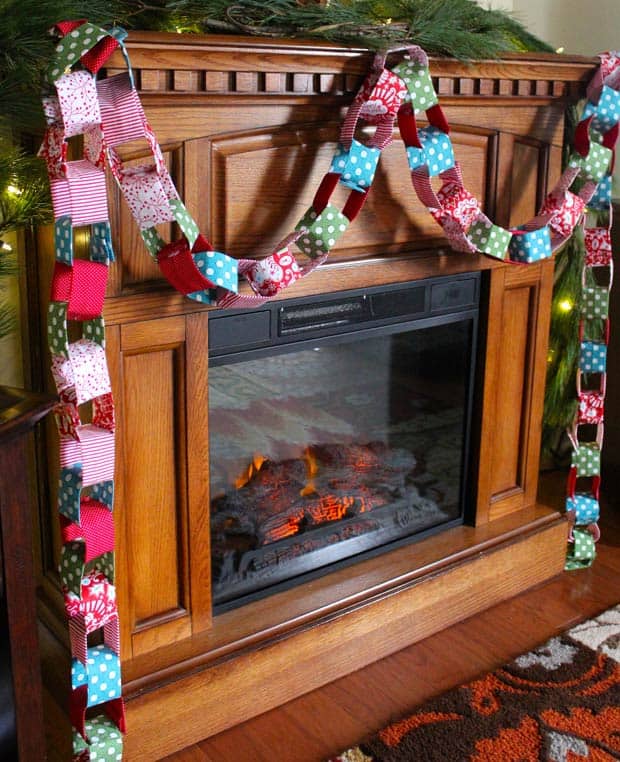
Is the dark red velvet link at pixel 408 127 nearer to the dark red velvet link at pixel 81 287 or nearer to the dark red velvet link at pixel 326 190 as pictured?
the dark red velvet link at pixel 326 190

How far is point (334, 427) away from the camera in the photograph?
2.12 meters

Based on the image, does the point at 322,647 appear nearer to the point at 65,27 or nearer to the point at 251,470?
the point at 251,470

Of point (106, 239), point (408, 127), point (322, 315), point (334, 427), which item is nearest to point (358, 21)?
point (408, 127)

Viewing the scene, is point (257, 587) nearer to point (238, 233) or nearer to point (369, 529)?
point (369, 529)

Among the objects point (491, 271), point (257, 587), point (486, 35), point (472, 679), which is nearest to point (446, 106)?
point (486, 35)

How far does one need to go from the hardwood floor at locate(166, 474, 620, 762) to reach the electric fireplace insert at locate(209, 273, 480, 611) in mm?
248

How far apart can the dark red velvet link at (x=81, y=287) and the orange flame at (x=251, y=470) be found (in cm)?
60

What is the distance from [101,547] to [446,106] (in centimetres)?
111

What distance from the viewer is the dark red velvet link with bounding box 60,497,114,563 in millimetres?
1531

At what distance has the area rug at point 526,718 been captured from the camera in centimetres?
181

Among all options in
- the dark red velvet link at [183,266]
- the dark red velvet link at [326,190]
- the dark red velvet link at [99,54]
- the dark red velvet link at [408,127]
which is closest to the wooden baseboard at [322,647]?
the dark red velvet link at [183,266]

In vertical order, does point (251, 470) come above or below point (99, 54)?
below

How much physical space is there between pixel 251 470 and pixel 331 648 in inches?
16.4

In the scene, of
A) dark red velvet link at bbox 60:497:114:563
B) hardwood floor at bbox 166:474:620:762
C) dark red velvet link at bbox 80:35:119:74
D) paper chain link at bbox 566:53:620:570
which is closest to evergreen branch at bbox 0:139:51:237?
dark red velvet link at bbox 80:35:119:74
